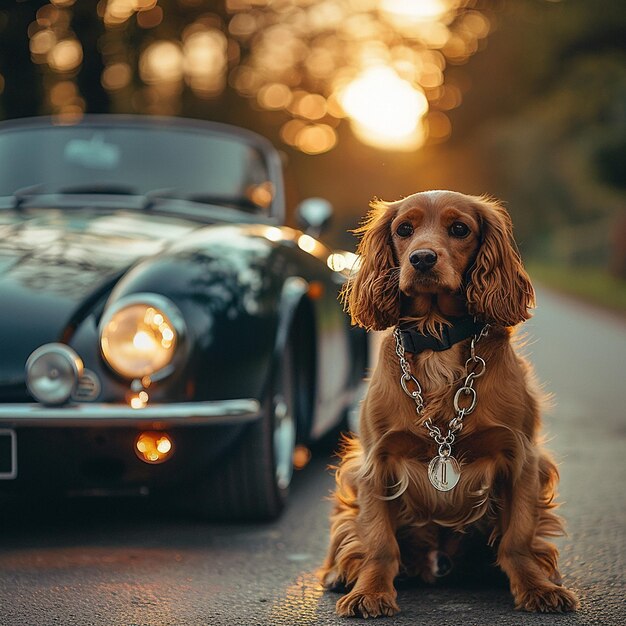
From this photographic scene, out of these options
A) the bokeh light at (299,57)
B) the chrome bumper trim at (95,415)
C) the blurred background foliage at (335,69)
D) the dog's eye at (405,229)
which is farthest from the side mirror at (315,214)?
the bokeh light at (299,57)

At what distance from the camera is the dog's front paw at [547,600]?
130 inches

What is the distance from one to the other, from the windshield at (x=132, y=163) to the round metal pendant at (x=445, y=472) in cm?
292

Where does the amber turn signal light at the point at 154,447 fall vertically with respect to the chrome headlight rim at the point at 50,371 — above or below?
below

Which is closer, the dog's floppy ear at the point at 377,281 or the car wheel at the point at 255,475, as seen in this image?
the dog's floppy ear at the point at 377,281

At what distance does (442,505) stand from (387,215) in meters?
0.89

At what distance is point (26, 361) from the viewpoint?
3998 mm

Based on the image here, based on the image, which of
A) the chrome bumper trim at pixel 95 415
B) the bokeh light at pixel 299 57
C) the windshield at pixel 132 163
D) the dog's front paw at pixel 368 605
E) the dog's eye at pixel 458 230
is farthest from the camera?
the bokeh light at pixel 299 57

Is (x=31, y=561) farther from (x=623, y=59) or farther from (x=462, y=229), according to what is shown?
(x=623, y=59)

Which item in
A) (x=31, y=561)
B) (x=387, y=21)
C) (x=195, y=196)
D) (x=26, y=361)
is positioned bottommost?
(x=31, y=561)

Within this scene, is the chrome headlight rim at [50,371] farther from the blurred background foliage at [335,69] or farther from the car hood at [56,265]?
the blurred background foliage at [335,69]

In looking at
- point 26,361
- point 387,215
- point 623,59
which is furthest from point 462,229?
point 623,59

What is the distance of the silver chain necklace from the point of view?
132 inches

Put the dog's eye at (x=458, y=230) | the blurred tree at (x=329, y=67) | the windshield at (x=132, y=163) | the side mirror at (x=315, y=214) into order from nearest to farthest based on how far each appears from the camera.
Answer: the dog's eye at (x=458, y=230) < the windshield at (x=132, y=163) < the side mirror at (x=315, y=214) < the blurred tree at (x=329, y=67)

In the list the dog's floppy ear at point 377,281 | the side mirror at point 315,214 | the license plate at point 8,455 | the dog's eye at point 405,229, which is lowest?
the license plate at point 8,455
